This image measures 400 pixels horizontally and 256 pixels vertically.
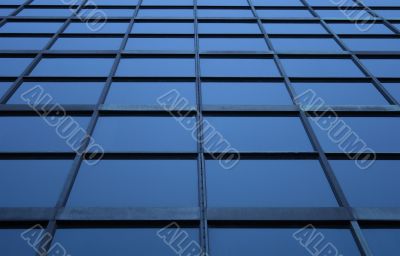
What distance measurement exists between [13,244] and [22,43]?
9941 mm

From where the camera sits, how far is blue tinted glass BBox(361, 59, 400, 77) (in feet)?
45.5

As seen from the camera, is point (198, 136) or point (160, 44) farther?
point (160, 44)

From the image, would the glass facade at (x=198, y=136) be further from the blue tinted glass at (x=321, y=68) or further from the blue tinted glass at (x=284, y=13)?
the blue tinted glass at (x=284, y=13)

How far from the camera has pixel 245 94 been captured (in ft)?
40.7

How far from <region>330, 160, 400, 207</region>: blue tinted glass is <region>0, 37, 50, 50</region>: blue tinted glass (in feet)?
36.3

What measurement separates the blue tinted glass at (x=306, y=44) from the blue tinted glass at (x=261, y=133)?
491 centimetres

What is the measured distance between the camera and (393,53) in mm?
15156

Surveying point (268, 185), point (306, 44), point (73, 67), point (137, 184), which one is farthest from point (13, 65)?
point (306, 44)

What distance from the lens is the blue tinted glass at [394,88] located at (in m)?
12.7

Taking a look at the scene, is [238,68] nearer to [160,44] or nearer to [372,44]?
[160,44]

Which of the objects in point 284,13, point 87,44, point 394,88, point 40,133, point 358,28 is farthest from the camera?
point 284,13

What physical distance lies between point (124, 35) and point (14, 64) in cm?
414

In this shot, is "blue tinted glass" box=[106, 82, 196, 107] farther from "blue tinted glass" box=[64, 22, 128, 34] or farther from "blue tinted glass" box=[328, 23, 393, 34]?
"blue tinted glass" box=[328, 23, 393, 34]

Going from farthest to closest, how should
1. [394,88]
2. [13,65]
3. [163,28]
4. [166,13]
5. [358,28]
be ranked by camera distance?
1. [166,13]
2. [358,28]
3. [163,28]
4. [13,65]
5. [394,88]
